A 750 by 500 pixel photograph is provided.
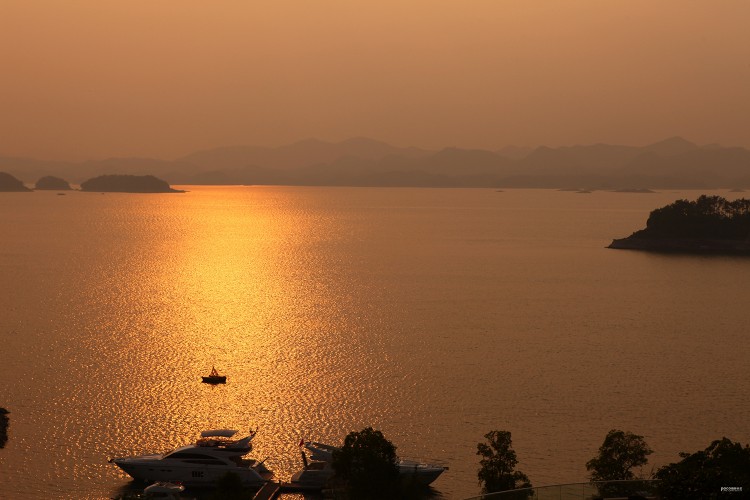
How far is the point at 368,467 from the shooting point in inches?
1161

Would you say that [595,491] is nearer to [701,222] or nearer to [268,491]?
[268,491]

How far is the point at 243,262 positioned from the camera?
11775 cm

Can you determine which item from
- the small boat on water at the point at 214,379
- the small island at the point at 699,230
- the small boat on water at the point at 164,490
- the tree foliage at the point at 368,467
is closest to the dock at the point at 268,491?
the small boat on water at the point at 164,490

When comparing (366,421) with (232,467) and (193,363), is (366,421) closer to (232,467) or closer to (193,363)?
(232,467)

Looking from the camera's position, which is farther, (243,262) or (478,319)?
(243,262)

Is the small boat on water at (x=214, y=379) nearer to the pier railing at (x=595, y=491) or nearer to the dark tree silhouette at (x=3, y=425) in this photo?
the dark tree silhouette at (x=3, y=425)

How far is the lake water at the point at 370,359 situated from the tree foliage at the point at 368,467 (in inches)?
227

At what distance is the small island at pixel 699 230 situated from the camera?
127m

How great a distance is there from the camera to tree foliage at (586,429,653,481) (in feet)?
103

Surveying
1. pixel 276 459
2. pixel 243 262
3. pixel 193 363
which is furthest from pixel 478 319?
pixel 243 262

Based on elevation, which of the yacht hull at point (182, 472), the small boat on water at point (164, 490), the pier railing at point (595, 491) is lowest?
the small boat on water at point (164, 490)

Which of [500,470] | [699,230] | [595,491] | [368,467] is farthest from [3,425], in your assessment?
[699,230]

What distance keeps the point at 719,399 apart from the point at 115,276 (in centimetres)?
6656

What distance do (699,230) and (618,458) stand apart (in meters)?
103
